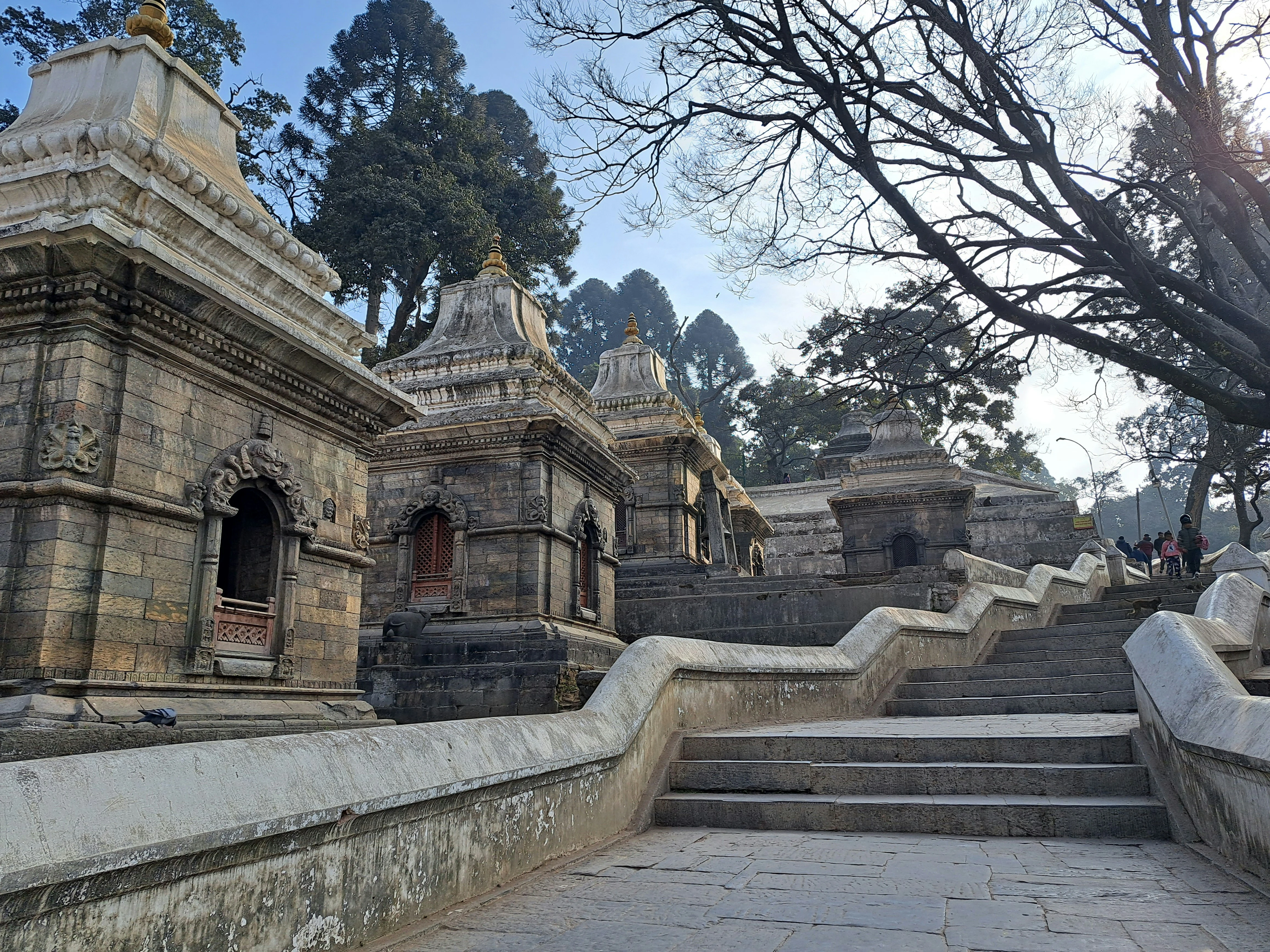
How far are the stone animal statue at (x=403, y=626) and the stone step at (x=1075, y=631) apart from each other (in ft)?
29.4

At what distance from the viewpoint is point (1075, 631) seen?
12.5 meters

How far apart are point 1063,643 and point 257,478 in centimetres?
1074

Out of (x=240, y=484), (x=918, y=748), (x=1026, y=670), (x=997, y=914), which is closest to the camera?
(x=997, y=914)

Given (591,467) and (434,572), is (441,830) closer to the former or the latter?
(434,572)

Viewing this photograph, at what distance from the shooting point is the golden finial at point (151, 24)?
8.59 meters

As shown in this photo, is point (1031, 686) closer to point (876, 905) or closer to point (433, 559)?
point (876, 905)

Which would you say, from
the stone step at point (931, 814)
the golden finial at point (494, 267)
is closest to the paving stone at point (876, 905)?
the stone step at point (931, 814)

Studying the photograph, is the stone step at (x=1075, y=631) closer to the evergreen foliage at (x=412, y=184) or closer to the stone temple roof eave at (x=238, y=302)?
the stone temple roof eave at (x=238, y=302)

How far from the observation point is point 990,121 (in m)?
11.3

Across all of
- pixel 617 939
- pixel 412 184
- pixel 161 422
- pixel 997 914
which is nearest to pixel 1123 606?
pixel 997 914

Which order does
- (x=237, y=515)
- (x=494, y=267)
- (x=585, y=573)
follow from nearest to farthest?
(x=237, y=515) → (x=585, y=573) → (x=494, y=267)

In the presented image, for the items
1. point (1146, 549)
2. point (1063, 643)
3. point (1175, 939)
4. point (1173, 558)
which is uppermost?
point (1146, 549)

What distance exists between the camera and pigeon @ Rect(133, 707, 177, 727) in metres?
6.17

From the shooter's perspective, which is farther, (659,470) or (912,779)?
(659,470)
